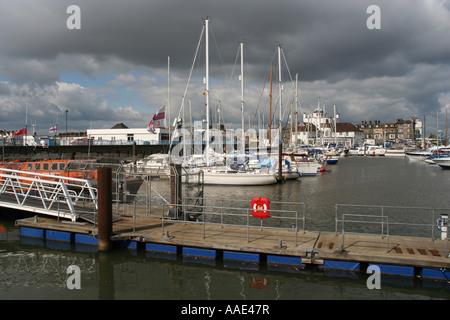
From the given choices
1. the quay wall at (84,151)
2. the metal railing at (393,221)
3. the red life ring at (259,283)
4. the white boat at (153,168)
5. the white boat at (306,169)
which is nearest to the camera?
the red life ring at (259,283)

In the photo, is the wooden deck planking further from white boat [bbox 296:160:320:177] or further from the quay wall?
the quay wall

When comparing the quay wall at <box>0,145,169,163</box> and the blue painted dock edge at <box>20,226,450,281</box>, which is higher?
the quay wall at <box>0,145,169,163</box>

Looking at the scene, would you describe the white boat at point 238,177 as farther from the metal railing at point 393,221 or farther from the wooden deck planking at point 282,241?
the wooden deck planking at point 282,241

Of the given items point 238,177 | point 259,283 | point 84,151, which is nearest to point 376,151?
point 84,151

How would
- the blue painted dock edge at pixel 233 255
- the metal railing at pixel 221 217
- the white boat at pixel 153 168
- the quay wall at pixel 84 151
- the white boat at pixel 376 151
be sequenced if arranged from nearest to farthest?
the blue painted dock edge at pixel 233 255 → the metal railing at pixel 221 217 → the white boat at pixel 153 168 → the quay wall at pixel 84 151 → the white boat at pixel 376 151

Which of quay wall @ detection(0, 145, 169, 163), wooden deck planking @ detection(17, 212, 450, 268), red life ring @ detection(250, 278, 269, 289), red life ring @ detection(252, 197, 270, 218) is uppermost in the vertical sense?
quay wall @ detection(0, 145, 169, 163)

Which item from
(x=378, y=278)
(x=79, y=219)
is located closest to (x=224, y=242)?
(x=378, y=278)

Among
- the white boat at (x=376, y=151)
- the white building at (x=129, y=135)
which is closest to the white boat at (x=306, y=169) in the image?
the white building at (x=129, y=135)

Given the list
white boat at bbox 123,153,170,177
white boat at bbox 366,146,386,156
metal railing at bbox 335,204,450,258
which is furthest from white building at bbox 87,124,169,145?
white boat at bbox 366,146,386,156

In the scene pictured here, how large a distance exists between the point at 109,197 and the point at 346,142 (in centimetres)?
19462

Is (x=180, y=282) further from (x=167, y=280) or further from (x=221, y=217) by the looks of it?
(x=221, y=217)

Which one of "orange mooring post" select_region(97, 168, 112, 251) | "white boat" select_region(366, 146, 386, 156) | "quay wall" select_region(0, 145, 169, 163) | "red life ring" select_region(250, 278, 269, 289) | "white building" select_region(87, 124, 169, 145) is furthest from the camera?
"white boat" select_region(366, 146, 386, 156)

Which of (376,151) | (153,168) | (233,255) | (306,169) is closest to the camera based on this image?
(233,255)
